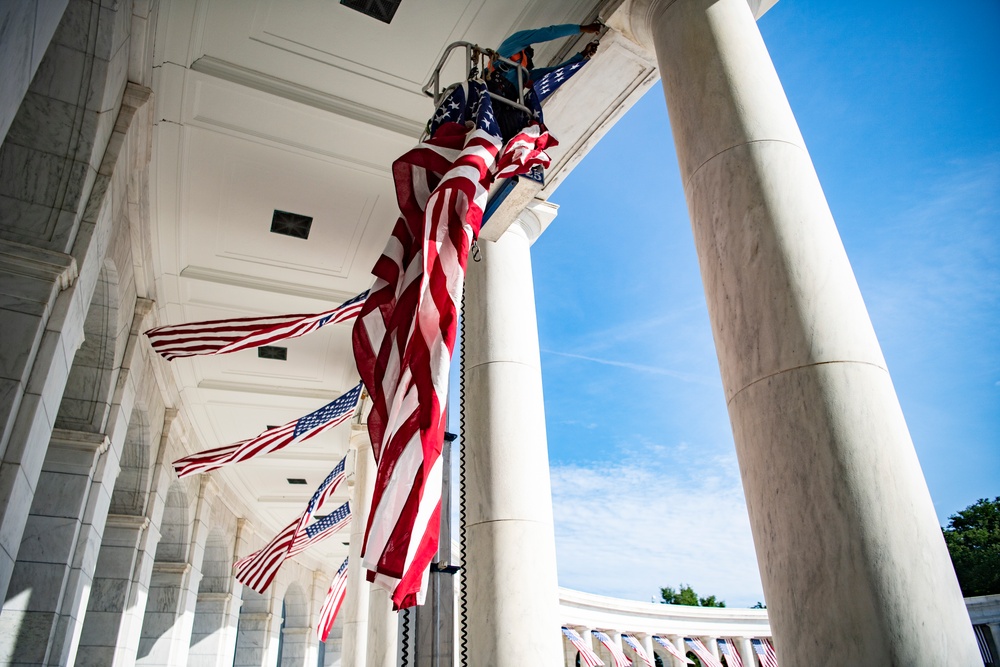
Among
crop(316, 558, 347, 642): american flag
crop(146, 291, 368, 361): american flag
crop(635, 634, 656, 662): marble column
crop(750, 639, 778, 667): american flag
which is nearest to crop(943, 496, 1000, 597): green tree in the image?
crop(750, 639, 778, 667): american flag

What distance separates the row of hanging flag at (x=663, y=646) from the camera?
137 feet

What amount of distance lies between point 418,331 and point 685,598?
444 ft

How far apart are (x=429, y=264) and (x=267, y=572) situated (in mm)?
16460

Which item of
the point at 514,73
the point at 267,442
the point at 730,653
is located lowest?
the point at 730,653

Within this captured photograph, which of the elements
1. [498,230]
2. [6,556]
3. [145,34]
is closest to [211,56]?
[145,34]

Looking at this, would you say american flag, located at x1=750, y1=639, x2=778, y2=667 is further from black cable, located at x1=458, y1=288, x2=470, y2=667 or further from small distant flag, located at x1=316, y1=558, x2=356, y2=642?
black cable, located at x1=458, y1=288, x2=470, y2=667

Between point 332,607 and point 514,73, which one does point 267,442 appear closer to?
point 514,73

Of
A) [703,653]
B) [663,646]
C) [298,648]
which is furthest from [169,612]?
[703,653]

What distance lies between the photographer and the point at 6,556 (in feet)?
27.3

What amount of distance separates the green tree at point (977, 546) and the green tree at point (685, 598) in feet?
180

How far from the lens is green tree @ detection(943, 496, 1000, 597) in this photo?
223ft

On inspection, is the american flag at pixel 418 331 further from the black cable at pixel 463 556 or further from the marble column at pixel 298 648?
the marble column at pixel 298 648

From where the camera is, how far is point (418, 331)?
5.23 metres

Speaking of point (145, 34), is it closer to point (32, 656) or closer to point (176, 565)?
point (32, 656)
